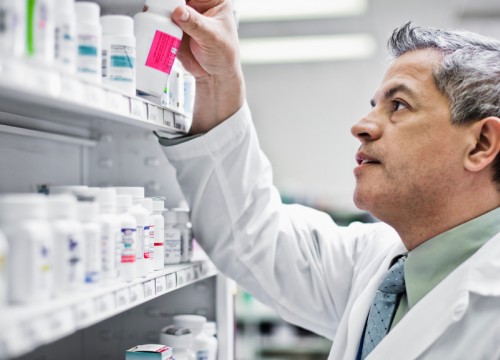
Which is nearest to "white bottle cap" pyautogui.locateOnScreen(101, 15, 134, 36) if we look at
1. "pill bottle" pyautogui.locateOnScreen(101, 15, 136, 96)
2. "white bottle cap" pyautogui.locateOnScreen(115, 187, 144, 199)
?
"pill bottle" pyautogui.locateOnScreen(101, 15, 136, 96)

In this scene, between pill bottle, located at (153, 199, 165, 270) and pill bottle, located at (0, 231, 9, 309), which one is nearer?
pill bottle, located at (0, 231, 9, 309)

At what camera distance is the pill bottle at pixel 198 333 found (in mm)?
1318

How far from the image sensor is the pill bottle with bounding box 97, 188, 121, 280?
0.77 m

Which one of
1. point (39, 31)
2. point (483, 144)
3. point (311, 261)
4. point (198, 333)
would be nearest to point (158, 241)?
point (198, 333)

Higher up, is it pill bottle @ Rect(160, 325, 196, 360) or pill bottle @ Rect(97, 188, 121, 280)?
pill bottle @ Rect(97, 188, 121, 280)

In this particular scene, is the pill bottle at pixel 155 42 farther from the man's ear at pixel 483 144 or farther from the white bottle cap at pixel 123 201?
the man's ear at pixel 483 144

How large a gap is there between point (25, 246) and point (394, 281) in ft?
3.37

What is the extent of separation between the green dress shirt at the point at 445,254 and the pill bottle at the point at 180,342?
0.59 m

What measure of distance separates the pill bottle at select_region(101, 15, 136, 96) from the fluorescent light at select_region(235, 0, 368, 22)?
7.32 ft

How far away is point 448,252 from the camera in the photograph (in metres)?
1.23

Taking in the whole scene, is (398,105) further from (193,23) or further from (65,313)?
(65,313)

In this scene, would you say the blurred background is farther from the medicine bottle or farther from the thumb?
the medicine bottle

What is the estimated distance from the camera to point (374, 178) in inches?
50.8

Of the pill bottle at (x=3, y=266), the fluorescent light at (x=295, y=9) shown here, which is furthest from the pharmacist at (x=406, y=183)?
the fluorescent light at (x=295, y=9)
